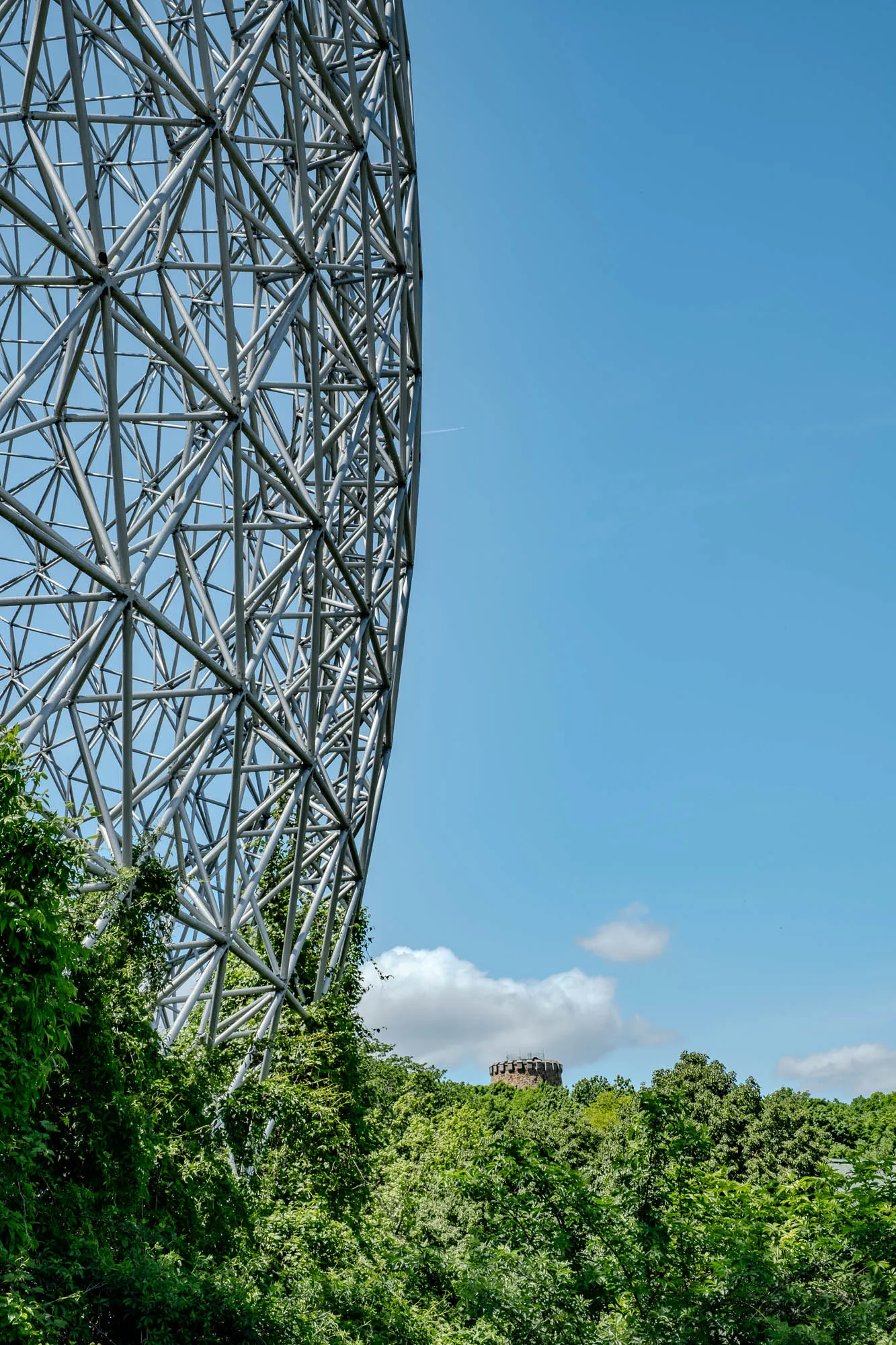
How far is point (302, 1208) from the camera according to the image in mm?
17797

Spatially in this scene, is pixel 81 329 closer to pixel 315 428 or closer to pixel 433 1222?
pixel 315 428

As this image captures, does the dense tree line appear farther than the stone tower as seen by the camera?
No

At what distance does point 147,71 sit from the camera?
1121 centimetres

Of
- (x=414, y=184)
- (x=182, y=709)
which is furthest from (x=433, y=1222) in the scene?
(x=414, y=184)

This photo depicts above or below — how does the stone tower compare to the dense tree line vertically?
above

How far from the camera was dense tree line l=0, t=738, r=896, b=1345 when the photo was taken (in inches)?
333

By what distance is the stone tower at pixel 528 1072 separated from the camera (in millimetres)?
108537

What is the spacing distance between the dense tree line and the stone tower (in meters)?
84.0

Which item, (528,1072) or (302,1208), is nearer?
(302,1208)

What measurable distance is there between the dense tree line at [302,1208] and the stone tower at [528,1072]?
84.0 m

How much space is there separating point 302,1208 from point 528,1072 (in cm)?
9645

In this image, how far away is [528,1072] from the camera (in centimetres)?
10912

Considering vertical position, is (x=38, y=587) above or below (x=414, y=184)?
below

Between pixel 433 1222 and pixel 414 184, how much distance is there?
21.9m
